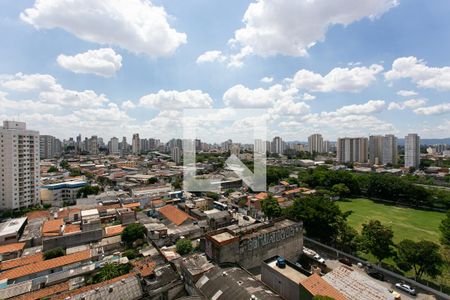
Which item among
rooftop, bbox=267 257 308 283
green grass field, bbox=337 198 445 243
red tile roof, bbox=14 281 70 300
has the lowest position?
green grass field, bbox=337 198 445 243

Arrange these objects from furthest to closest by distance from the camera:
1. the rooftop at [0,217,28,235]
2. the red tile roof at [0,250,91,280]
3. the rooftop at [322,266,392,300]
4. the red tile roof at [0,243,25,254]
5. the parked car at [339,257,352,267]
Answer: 1. the rooftop at [0,217,28,235]
2. the red tile roof at [0,243,25,254]
3. the parked car at [339,257,352,267]
4. the red tile roof at [0,250,91,280]
5. the rooftop at [322,266,392,300]

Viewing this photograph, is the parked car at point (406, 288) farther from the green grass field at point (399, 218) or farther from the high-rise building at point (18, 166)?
the high-rise building at point (18, 166)

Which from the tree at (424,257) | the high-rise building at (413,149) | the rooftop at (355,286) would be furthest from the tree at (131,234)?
the high-rise building at (413,149)

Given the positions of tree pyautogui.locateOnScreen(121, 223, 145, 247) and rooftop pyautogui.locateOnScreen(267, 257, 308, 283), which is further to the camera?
tree pyautogui.locateOnScreen(121, 223, 145, 247)

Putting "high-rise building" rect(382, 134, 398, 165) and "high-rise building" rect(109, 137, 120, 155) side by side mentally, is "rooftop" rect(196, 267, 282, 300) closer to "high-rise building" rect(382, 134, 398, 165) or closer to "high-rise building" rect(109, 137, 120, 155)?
"high-rise building" rect(382, 134, 398, 165)

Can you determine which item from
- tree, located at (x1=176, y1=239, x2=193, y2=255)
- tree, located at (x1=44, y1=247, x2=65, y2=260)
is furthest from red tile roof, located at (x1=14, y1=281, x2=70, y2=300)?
tree, located at (x1=176, y1=239, x2=193, y2=255)

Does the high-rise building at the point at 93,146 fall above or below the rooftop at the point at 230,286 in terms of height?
above

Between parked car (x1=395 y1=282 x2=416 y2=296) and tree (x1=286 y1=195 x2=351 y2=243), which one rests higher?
tree (x1=286 y1=195 x2=351 y2=243)
